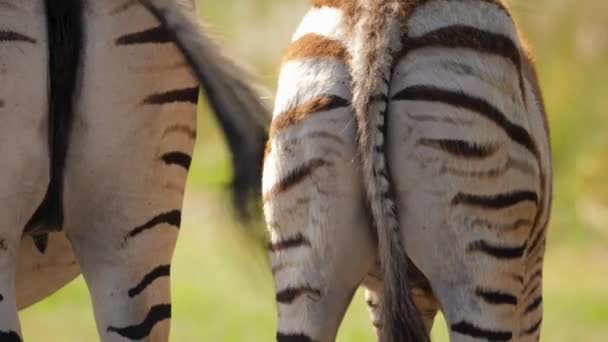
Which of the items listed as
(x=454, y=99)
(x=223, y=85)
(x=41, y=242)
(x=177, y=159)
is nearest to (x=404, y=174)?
(x=454, y=99)

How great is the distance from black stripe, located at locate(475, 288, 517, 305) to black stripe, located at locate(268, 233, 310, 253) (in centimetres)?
70

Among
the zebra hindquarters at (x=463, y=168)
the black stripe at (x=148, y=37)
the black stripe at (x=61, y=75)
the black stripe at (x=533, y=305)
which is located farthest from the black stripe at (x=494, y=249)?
the black stripe at (x=61, y=75)

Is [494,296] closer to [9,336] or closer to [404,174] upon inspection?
[404,174]

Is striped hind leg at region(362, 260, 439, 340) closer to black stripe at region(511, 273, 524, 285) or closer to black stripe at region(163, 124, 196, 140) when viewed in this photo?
black stripe at region(511, 273, 524, 285)

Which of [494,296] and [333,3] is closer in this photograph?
[494,296]

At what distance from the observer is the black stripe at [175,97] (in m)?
6.24

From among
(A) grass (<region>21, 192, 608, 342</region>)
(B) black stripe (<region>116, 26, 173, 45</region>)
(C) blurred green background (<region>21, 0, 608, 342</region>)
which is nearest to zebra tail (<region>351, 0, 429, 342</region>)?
(B) black stripe (<region>116, 26, 173, 45</region>)

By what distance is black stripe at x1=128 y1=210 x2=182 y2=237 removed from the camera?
6.27 metres

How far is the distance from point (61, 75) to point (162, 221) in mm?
794

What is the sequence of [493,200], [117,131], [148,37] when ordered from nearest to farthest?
[493,200]
[117,131]
[148,37]

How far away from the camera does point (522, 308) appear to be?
673cm

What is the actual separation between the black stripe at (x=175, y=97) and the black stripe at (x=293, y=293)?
1089mm

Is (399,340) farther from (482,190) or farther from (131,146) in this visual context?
(131,146)

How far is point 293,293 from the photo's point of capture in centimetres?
567
